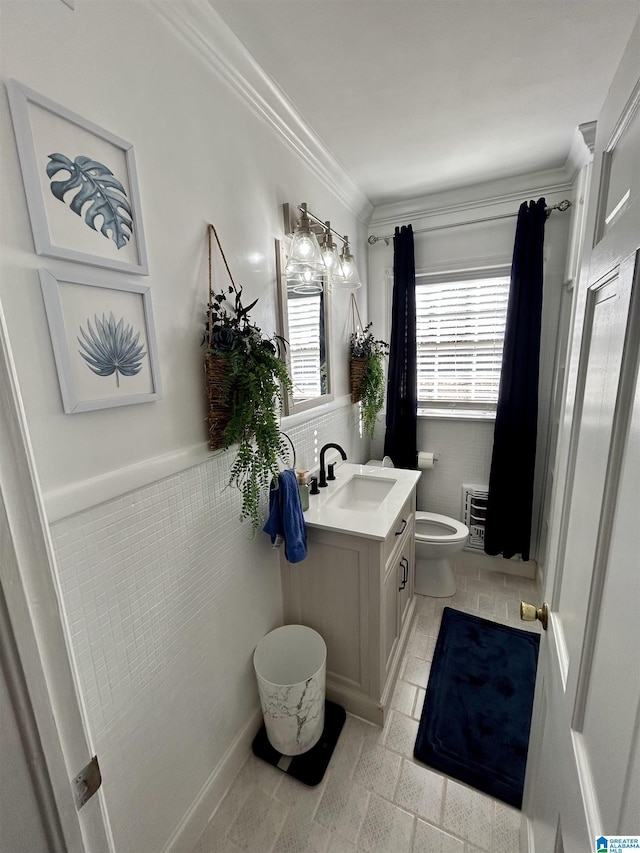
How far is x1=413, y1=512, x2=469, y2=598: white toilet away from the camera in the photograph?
2.16 meters

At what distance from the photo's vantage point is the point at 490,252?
2.24m

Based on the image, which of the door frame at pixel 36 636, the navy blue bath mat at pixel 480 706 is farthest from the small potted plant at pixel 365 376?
the door frame at pixel 36 636

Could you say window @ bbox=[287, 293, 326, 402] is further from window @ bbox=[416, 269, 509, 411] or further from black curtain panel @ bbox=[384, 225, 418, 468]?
window @ bbox=[416, 269, 509, 411]

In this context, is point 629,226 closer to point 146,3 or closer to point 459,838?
point 146,3

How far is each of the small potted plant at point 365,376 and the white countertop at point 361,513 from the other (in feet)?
1.73

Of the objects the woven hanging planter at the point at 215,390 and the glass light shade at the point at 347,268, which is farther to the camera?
the glass light shade at the point at 347,268

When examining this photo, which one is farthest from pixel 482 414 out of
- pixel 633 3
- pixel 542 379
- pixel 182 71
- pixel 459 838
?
pixel 182 71

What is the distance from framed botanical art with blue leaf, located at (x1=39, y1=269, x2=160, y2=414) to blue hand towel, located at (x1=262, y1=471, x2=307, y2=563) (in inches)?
23.2

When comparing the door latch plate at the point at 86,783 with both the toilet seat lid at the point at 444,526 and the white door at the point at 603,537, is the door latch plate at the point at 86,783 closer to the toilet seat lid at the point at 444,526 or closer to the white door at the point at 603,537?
the white door at the point at 603,537

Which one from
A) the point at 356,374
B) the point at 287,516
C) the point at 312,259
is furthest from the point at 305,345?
the point at 287,516

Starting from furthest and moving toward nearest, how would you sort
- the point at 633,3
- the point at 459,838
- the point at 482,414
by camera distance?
the point at 482,414 < the point at 459,838 < the point at 633,3

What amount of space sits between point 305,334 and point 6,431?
56.0 inches

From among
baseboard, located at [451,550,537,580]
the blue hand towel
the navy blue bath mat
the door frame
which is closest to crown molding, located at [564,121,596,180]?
the blue hand towel

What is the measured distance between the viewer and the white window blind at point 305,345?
1.63 meters
